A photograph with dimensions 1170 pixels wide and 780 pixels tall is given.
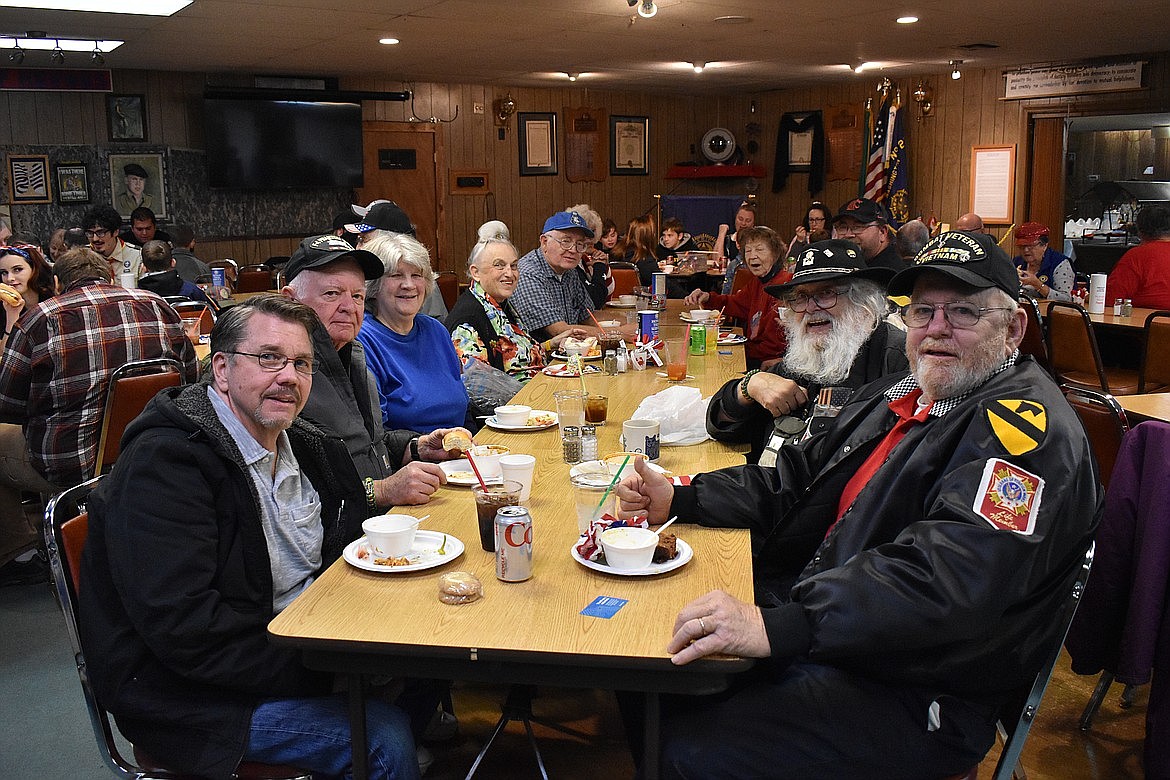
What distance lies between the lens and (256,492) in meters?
1.95

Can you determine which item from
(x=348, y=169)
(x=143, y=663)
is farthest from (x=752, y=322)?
(x=348, y=169)

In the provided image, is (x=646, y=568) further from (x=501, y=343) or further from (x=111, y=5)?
(x=111, y=5)

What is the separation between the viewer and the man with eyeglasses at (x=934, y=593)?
1677mm

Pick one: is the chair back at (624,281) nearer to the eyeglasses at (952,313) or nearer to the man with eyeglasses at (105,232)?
the man with eyeglasses at (105,232)

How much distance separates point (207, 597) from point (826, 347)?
186cm

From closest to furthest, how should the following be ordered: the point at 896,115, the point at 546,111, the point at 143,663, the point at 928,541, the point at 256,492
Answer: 1. the point at 928,541
2. the point at 143,663
3. the point at 256,492
4. the point at 896,115
5. the point at 546,111

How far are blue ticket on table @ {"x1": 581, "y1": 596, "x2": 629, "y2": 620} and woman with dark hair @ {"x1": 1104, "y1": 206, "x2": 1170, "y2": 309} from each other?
5.65m

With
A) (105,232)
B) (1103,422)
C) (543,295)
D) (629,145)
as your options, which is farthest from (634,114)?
(1103,422)

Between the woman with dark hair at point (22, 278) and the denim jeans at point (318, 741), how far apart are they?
3.28m

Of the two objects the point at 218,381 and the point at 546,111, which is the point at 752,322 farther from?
the point at 546,111

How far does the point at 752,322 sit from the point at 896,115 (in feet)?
21.2

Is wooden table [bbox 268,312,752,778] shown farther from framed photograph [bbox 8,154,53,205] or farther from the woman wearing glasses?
framed photograph [bbox 8,154,53,205]

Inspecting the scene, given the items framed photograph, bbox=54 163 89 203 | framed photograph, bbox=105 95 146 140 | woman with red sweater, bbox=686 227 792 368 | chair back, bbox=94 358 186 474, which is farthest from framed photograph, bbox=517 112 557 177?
chair back, bbox=94 358 186 474

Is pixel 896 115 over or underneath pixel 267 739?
over
